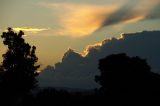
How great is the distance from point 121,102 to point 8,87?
22.1 metres

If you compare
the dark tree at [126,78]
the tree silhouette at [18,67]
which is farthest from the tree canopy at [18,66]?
the dark tree at [126,78]

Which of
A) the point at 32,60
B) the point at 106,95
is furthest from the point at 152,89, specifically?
the point at 32,60

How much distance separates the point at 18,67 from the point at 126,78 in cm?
2317

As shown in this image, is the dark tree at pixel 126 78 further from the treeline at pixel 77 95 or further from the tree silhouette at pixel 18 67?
the tree silhouette at pixel 18 67

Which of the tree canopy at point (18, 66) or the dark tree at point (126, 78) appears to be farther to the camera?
the dark tree at point (126, 78)

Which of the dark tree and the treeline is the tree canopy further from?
the dark tree

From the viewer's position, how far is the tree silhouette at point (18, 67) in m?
81.6

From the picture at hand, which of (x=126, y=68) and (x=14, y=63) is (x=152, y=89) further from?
(x=14, y=63)

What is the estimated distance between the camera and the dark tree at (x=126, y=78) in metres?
95.8

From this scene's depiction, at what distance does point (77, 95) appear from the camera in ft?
332

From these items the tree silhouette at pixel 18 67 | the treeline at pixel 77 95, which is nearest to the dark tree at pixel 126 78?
the treeline at pixel 77 95

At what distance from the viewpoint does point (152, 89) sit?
96.2 metres

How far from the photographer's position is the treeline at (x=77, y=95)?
8181 cm

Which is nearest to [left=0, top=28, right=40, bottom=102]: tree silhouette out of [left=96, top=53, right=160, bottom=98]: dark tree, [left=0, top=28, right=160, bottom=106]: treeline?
[left=0, top=28, right=160, bottom=106]: treeline
